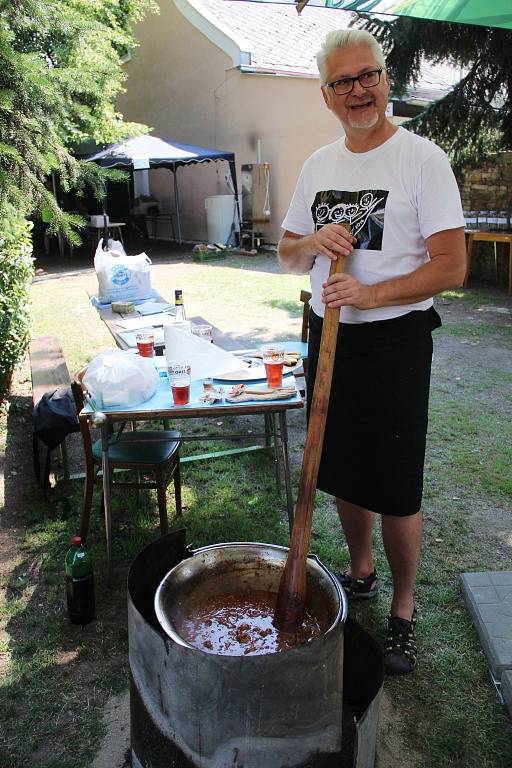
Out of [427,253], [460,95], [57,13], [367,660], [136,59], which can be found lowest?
[367,660]

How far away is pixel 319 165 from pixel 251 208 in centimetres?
1383

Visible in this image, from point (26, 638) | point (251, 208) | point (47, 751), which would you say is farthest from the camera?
point (251, 208)

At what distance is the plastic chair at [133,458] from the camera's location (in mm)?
3254

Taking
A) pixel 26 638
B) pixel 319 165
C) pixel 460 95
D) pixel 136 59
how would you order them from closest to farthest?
pixel 319 165 < pixel 26 638 < pixel 460 95 < pixel 136 59

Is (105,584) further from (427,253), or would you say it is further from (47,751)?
(427,253)

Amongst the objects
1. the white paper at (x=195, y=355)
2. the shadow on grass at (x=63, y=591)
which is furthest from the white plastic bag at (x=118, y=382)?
the shadow on grass at (x=63, y=591)

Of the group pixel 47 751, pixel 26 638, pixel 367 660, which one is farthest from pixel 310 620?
pixel 26 638

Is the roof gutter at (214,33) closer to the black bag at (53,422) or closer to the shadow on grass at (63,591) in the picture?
the shadow on grass at (63,591)

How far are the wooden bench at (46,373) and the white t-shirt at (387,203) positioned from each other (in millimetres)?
2445

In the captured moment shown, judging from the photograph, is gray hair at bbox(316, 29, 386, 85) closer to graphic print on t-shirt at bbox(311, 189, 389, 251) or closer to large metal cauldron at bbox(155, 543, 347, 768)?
graphic print on t-shirt at bbox(311, 189, 389, 251)

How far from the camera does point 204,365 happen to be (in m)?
3.31

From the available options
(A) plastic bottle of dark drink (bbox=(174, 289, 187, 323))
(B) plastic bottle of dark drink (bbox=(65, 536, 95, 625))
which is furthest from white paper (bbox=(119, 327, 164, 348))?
(B) plastic bottle of dark drink (bbox=(65, 536, 95, 625))

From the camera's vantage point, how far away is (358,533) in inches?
111

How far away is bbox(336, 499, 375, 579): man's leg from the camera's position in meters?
2.74
